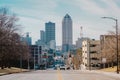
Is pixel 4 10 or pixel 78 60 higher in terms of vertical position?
pixel 4 10

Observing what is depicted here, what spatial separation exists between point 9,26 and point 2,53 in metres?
5.90

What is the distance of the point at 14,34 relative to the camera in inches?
3541

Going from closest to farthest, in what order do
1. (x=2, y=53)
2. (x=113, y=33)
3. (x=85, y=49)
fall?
(x=2, y=53) → (x=113, y=33) → (x=85, y=49)

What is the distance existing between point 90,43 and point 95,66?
44.8 feet

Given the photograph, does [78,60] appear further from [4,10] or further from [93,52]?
[4,10]

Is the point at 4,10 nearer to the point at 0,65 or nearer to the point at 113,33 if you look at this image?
the point at 0,65

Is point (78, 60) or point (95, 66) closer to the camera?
point (95, 66)

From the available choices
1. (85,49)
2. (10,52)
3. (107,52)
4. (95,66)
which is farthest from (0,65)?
(85,49)

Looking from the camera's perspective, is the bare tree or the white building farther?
the white building

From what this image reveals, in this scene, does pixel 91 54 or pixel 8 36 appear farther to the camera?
pixel 91 54

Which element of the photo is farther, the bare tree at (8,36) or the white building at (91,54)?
the white building at (91,54)

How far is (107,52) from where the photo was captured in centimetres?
9106

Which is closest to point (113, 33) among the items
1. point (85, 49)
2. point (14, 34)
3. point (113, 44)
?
point (113, 44)

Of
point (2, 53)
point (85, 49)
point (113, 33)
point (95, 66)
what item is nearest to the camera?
point (2, 53)
